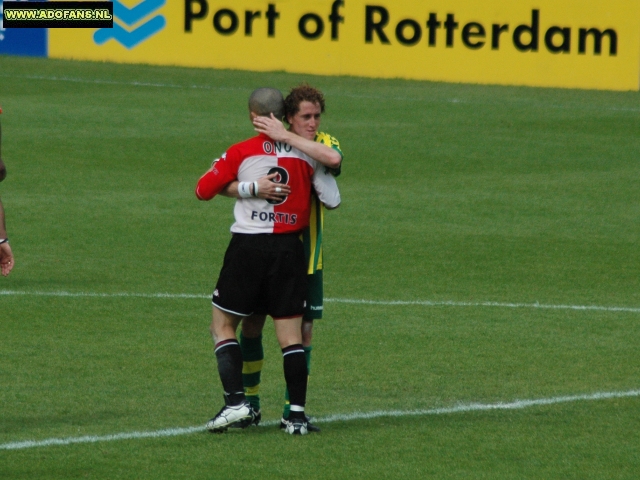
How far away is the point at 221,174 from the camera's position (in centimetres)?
697

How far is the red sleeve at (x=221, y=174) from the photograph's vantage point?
275 inches

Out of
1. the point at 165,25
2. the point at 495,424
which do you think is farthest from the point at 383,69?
the point at 495,424

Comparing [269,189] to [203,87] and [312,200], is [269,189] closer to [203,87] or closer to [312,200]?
[312,200]

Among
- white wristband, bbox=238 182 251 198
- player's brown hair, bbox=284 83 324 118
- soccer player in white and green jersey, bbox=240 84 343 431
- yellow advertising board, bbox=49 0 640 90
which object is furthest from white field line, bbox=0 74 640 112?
white wristband, bbox=238 182 251 198

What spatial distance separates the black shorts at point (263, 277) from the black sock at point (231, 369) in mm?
185

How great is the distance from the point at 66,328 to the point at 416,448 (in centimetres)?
382

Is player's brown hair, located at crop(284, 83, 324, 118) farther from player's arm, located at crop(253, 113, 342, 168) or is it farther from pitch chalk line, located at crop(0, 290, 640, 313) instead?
pitch chalk line, located at crop(0, 290, 640, 313)

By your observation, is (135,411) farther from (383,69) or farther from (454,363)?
(383,69)

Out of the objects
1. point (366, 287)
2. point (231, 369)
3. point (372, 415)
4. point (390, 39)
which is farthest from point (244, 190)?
point (390, 39)

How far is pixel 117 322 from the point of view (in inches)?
398

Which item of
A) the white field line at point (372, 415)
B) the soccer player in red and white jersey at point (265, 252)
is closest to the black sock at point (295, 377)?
the soccer player in red and white jersey at point (265, 252)

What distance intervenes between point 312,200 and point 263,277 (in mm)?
497

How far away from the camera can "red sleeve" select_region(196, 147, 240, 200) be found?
698cm

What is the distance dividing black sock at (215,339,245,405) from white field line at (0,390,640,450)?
257mm
